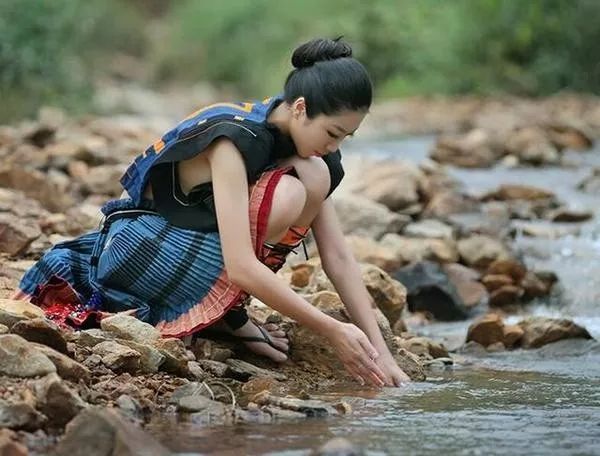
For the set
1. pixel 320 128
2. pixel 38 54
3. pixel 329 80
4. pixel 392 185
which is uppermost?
pixel 38 54

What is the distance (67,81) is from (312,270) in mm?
8472

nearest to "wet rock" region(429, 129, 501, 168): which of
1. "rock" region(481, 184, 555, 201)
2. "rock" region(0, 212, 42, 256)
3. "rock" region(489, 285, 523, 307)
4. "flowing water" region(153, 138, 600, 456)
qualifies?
"rock" region(481, 184, 555, 201)

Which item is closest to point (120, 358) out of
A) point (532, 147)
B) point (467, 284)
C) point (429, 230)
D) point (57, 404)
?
point (57, 404)

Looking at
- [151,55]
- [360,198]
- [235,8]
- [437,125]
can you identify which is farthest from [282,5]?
[360,198]

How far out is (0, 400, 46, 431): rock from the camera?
2.63m

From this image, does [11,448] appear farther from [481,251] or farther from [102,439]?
[481,251]

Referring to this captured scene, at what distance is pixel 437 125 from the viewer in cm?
1395

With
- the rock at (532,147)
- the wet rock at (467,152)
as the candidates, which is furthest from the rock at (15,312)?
the rock at (532,147)

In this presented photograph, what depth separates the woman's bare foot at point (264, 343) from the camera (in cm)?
359

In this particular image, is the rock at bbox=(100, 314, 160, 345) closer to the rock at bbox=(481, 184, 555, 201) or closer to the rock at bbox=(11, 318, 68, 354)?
the rock at bbox=(11, 318, 68, 354)

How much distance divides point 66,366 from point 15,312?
0.29 meters

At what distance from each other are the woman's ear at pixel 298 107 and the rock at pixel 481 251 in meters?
3.18

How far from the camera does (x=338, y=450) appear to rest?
2.46 meters

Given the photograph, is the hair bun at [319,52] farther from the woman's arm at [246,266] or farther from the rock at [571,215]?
the rock at [571,215]
